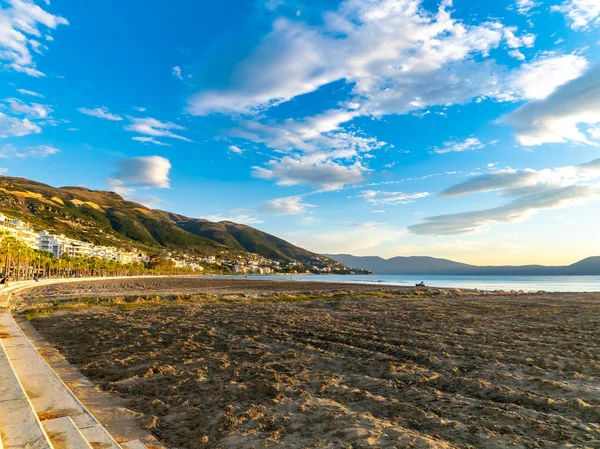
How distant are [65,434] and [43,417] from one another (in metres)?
1.02

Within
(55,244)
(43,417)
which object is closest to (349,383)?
(43,417)

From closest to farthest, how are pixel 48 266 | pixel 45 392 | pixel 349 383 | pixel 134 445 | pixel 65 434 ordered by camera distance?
pixel 65 434 → pixel 134 445 → pixel 45 392 → pixel 349 383 → pixel 48 266

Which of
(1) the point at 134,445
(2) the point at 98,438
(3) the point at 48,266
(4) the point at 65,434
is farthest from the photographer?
(3) the point at 48,266

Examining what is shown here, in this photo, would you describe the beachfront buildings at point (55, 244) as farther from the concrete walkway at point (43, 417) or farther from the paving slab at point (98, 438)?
the paving slab at point (98, 438)

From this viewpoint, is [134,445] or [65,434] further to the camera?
[134,445]

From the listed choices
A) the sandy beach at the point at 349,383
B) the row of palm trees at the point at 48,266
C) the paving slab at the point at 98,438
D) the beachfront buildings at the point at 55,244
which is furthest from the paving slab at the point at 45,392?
the beachfront buildings at the point at 55,244

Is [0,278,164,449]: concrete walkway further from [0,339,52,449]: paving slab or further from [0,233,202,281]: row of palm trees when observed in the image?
[0,233,202,281]: row of palm trees

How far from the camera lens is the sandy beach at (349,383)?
15.9 ft

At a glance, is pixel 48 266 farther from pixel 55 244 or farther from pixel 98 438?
pixel 98 438

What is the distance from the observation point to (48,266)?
101 metres

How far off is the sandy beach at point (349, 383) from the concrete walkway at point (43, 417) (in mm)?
946

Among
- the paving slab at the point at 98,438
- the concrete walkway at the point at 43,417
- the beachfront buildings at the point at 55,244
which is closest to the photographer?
the concrete walkway at the point at 43,417

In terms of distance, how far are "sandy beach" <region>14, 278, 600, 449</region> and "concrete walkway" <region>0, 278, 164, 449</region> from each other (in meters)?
0.95

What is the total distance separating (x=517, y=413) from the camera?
5574 millimetres
